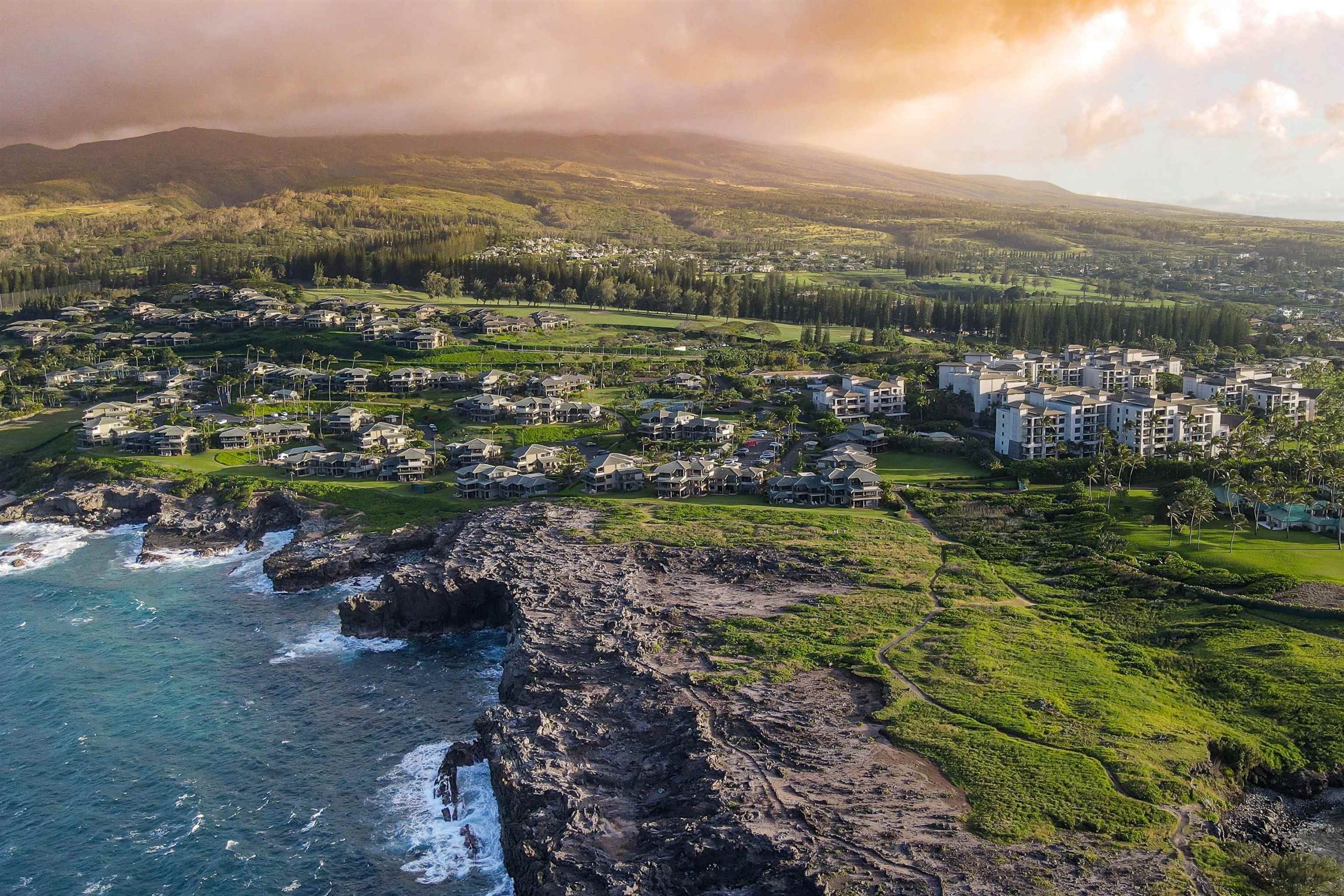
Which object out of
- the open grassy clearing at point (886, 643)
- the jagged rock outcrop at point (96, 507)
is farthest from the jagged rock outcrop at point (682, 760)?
the jagged rock outcrop at point (96, 507)

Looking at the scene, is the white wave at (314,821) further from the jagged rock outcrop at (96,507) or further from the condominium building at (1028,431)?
the condominium building at (1028,431)

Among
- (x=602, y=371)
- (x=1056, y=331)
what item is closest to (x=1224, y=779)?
(x=602, y=371)

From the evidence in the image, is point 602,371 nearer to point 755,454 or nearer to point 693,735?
point 755,454

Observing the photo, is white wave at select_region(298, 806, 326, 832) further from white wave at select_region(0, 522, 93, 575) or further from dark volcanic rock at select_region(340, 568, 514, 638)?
white wave at select_region(0, 522, 93, 575)

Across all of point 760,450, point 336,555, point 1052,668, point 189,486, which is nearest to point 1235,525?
point 1052,668

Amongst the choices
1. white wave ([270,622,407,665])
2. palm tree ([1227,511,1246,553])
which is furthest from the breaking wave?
palm tree ([1227,511,1246,553])
